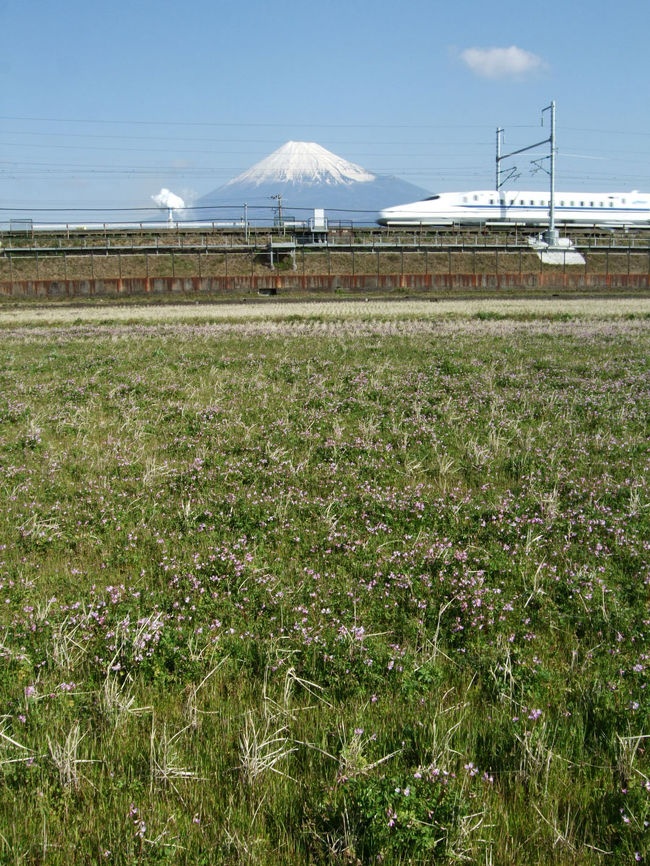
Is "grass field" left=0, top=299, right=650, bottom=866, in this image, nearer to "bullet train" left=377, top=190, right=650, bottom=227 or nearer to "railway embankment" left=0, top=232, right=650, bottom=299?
"railway embankment" left=0, top=232, right=650, bottom=299

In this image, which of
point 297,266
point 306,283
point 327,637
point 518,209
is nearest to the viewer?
point 327,637

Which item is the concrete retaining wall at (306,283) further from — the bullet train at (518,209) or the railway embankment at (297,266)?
the bullet train at (518,209)

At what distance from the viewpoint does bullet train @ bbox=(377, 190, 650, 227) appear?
344 feet

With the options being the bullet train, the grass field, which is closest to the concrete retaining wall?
the bullet train

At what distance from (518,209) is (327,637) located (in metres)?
114

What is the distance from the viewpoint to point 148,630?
5.25 m

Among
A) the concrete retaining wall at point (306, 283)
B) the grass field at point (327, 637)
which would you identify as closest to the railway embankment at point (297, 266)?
the concrete retaining wall at point (306, 283)

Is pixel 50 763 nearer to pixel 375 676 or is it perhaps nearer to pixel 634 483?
pixel 375 676

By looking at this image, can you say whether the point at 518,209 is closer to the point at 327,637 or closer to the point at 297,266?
the point at 297,266

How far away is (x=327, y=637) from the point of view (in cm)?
Result: 523

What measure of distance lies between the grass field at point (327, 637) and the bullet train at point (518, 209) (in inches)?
3884

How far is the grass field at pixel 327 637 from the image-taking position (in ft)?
11.2

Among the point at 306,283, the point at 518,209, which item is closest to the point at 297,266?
the point at 306,283

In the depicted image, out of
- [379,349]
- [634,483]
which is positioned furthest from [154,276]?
[634,483]
